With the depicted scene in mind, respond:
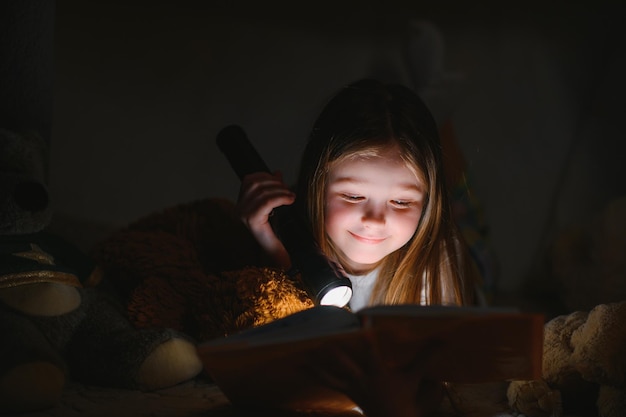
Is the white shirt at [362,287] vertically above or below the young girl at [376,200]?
below

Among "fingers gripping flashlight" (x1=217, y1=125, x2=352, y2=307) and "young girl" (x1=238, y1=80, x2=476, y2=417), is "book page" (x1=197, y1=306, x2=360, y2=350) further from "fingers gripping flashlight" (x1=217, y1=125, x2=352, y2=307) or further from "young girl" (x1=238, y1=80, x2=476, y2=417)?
"young girl" (x1=238, y1=80, x2=476, y2=417)

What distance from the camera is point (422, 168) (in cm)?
104

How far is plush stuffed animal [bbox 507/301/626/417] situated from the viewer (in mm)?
853

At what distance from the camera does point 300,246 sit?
1022mm

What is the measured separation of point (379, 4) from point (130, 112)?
0.71 m

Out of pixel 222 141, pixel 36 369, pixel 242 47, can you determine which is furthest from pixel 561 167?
pixel 36 369

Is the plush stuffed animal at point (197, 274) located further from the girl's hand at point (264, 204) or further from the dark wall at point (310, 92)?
the dark wall at point (310, 92)

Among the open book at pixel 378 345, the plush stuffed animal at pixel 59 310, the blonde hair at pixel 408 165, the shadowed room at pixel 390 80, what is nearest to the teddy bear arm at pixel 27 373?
the plush stuffed animal at pixel 59 310

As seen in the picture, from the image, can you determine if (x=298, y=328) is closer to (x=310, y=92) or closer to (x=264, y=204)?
(x=264, y=204)

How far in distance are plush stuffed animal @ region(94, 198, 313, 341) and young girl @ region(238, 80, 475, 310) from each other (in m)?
0.10

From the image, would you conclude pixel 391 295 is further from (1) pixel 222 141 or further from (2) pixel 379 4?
(2) pixel 379 4

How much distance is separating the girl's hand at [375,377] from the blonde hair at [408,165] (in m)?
0.34

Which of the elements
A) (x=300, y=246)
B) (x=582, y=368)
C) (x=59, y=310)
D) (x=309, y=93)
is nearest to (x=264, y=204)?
(x=300, y=246)

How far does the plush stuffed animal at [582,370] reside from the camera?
0.85 metres
